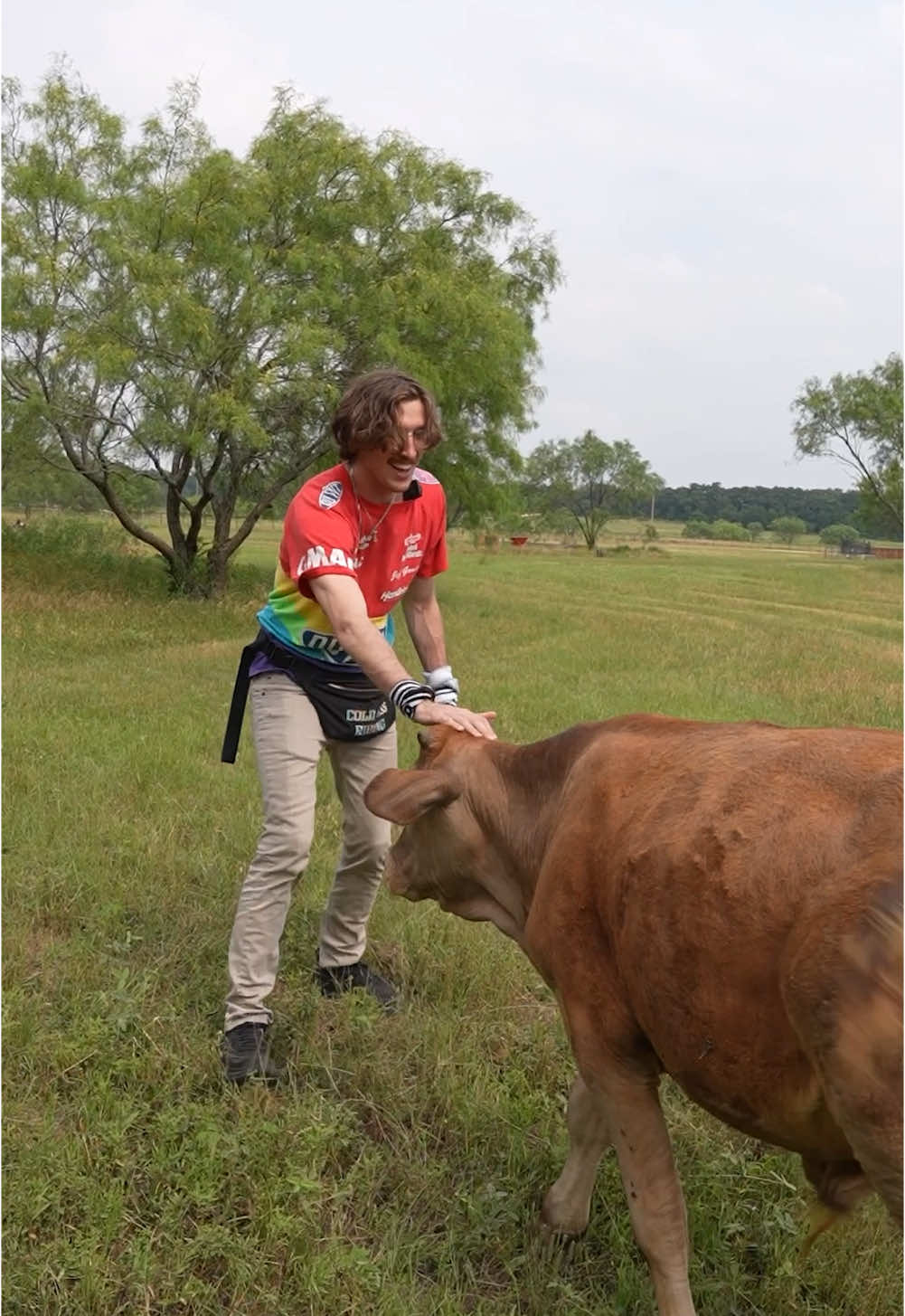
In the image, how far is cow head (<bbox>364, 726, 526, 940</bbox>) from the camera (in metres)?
3.25

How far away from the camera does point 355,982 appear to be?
464 cm

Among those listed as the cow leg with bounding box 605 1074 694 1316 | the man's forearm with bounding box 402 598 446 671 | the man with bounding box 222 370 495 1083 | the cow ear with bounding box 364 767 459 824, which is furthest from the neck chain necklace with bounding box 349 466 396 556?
the cow leg with bounding box 605 1074 694 1316

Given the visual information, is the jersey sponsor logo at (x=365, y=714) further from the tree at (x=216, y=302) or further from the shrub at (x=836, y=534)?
the shrub at (x=836, y=534)

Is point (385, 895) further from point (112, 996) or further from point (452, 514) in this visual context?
point (452, 514)

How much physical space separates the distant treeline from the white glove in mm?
102840

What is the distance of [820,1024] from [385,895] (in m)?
3.83

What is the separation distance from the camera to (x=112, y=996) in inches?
171

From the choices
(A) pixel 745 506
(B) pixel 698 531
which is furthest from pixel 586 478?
(A) pixel 745 506

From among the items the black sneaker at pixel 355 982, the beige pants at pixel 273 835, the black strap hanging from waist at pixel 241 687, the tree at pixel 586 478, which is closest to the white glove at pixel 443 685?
the beige pants at pixel 273 835

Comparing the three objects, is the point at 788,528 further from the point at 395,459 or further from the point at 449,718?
the point at 449,718

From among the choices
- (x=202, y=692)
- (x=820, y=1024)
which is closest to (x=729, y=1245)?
(x=820, y=1024)

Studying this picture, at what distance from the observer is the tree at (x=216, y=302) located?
1942 centimetres

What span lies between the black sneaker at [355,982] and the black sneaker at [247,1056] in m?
0.61

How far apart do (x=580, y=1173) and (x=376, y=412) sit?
2.57m
